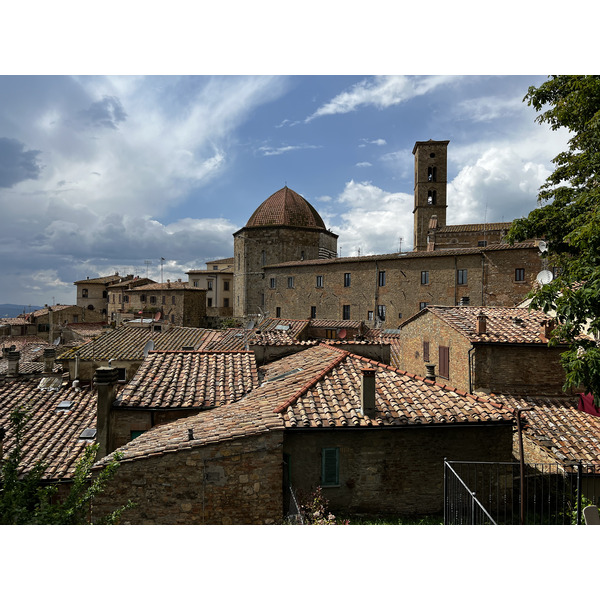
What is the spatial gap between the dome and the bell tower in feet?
45.4

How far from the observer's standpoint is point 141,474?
6.63 meters

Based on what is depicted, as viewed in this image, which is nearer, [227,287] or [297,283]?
[297,283]

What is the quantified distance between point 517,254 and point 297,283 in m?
18.5

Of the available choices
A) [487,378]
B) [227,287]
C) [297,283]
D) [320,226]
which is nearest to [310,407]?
[487,378]

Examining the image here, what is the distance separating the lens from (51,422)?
11.2 metres

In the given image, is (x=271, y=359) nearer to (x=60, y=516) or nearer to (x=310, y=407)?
(x=310, y=407)

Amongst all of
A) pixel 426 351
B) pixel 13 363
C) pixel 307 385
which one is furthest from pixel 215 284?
pixel 307 385

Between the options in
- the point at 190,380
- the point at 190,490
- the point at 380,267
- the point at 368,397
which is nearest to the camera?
the point at 190,490

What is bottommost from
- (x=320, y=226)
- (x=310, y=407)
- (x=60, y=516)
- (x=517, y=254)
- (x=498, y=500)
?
(x=498, y=500)

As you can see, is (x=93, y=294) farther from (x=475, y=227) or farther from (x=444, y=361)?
(x=444, y=361)

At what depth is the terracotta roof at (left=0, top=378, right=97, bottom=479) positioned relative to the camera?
930cm

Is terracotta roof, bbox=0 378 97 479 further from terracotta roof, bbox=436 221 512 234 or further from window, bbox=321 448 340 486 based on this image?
terracotta roof, bbox=436 221 512 234

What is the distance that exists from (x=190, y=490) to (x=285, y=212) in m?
40.8

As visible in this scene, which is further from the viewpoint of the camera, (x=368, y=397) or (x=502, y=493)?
(x=502, y=493)
